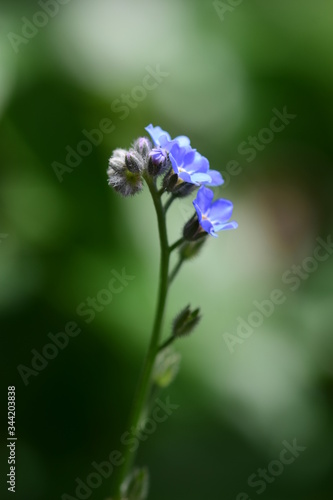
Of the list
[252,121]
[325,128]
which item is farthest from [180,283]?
[325,128]

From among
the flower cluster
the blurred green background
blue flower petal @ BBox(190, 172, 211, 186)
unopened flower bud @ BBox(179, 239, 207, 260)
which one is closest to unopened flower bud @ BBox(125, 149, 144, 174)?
the flower cluster

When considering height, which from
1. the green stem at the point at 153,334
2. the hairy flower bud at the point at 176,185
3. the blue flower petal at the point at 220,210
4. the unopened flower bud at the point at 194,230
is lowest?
the green stem at the point at 153,334

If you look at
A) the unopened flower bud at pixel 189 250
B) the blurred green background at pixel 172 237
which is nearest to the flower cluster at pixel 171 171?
the unopened flower bud at pixel 189 250

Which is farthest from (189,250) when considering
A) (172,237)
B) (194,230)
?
(172,237)

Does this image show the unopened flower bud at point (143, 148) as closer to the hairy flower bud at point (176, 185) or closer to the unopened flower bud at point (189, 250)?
the hairy flower bud at point (176, 185)

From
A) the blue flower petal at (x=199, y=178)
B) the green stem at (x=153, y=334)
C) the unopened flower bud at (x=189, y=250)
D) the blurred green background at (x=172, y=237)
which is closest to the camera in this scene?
the blue flower petal at (x=199, y=178)

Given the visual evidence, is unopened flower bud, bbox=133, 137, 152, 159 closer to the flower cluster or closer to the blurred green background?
the flower cluster

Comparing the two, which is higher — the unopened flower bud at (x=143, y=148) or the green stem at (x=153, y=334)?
the unopened flower bud at (x=143, y=148)
